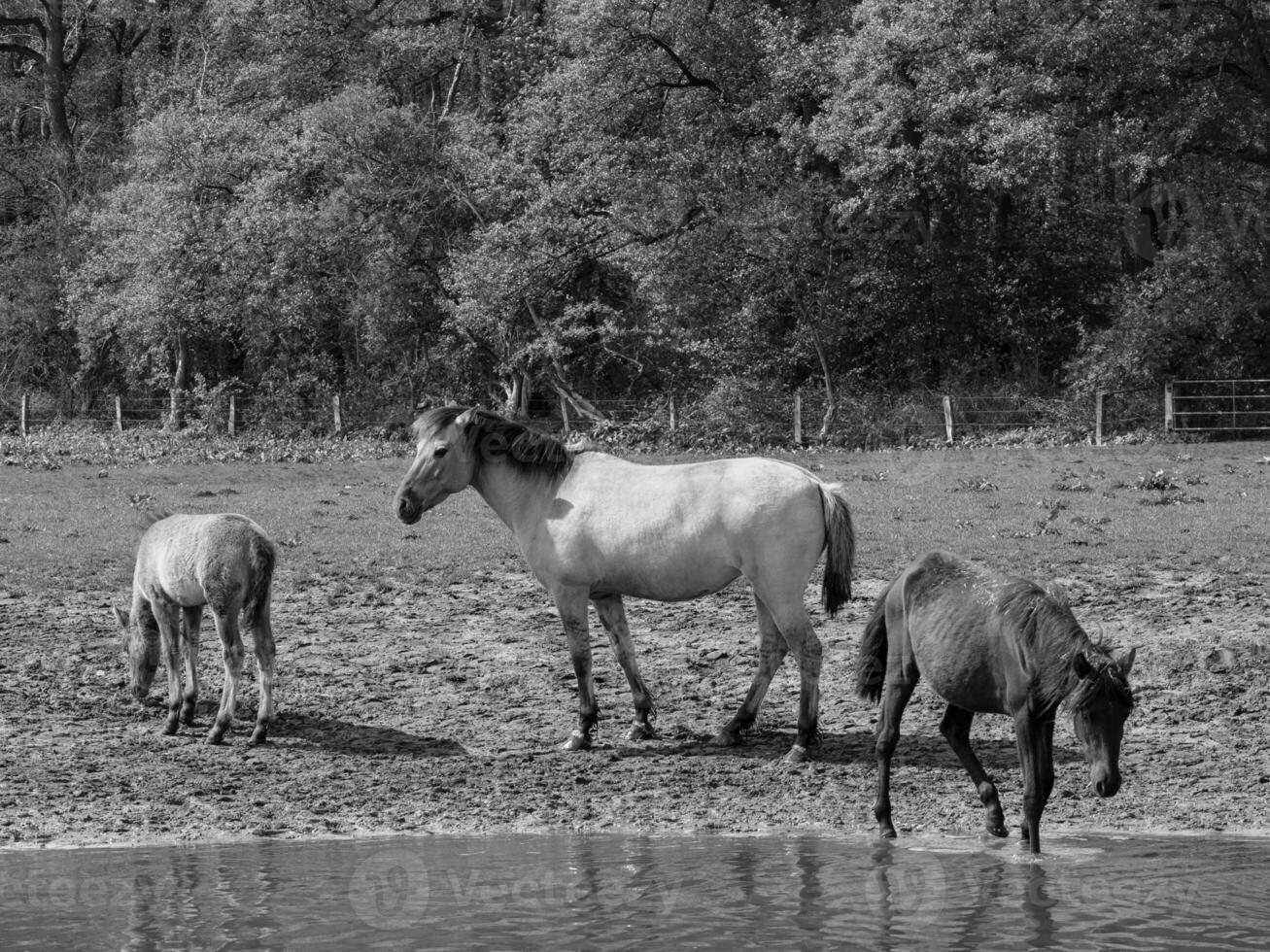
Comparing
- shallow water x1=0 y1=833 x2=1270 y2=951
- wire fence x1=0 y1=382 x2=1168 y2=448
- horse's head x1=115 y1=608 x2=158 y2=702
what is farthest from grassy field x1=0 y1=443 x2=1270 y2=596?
shallow water x1=0 y1=833 x2=1270 y2=951

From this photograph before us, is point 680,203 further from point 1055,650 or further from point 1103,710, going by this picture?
point 1103,710

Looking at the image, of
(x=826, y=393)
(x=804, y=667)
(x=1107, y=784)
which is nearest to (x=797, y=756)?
(x=804, y=667)

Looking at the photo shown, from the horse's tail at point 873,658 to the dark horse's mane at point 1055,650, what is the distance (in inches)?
39.0

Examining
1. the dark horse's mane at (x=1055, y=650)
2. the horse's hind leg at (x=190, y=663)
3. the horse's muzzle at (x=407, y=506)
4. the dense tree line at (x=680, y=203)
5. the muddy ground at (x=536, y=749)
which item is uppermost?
the dense tree line at (x=680, y=203)

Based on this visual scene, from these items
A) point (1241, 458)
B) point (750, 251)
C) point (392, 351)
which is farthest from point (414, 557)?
point (392, 351)

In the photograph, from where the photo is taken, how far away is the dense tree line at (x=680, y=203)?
35.6 meters

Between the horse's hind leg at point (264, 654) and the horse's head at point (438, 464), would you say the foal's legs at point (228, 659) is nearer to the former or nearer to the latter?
the horse's hind leg at point (264, 654)

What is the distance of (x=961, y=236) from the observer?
39906mm

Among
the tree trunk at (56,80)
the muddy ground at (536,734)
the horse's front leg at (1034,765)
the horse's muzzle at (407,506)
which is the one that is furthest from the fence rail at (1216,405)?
the tree trunk at (56,80)

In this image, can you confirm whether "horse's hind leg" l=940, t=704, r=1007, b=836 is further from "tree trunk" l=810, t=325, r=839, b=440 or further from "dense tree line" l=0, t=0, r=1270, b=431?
"tree trunk" l=810, t=325, r=839, b=440

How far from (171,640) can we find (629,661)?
3361 millimetres

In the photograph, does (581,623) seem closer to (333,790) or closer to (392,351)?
(333,790)

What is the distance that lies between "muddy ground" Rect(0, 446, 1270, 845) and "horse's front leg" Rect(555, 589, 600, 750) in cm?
16

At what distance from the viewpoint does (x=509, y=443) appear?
1170 centimetres
